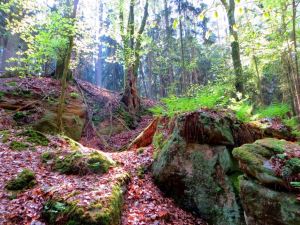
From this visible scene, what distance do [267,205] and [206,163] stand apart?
1.76m

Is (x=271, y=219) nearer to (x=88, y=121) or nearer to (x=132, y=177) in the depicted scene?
(x=132, y=177)

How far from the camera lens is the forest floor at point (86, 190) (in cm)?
462

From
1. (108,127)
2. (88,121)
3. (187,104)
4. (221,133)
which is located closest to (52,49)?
(88,121)

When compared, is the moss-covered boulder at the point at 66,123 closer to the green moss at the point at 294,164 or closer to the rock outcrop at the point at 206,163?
the rock outcrop at the point at 206,163

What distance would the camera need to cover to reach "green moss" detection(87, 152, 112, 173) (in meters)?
6.02

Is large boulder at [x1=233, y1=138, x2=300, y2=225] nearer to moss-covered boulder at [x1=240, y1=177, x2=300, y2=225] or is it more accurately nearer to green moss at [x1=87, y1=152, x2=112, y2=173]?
moss-covered boulder at [x1=240, y1=177, x2=300, y2=225]

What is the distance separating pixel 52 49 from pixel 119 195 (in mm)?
8388

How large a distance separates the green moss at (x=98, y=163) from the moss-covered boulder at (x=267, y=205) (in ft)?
10.0

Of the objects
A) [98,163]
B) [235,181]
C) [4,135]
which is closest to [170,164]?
[235,181]

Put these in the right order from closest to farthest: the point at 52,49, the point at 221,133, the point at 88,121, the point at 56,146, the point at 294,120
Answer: the point at 221,133
the point at 294,120
the point at 56,146
the point at 52,49
the point at 88,121

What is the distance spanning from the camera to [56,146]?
26.3ft

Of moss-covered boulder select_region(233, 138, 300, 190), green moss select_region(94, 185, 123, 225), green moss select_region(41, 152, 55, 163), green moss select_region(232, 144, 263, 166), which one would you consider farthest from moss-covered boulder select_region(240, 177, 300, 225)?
green moss select_region(41, 152, 55, 163)

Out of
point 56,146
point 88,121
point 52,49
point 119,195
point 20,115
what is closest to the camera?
point 119,195

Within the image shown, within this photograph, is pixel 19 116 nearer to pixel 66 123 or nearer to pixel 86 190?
pixel 66 123
